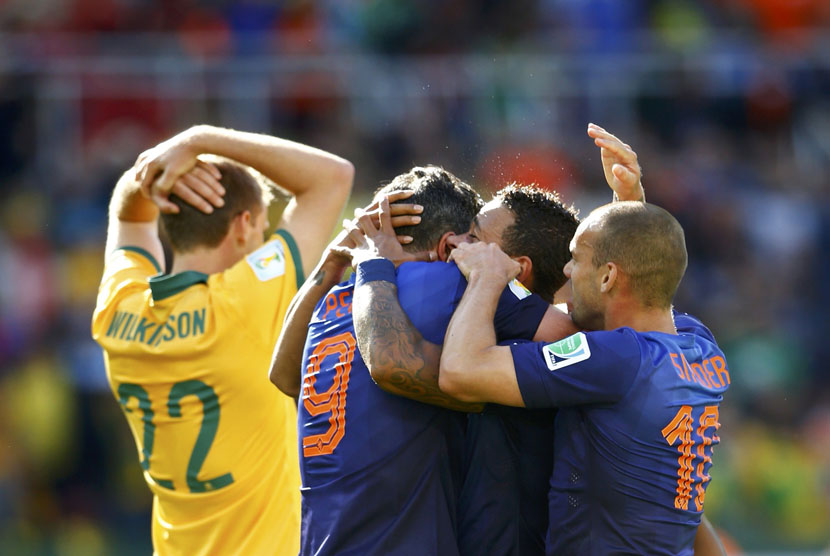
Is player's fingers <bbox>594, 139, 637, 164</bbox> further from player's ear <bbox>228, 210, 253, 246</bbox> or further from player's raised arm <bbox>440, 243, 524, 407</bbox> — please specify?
player's ear <bbox>228, 210, 253, 246</bbox>

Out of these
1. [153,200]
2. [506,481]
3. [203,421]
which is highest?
[153,200]

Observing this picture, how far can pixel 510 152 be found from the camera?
12070mm

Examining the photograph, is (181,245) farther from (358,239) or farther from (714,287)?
(714,287)

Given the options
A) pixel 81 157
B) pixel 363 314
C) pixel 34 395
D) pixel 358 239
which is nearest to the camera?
pixel 363 314

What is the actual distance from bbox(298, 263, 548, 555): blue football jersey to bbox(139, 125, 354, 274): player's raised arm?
2.94ft

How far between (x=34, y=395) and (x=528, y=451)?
8.62 meters

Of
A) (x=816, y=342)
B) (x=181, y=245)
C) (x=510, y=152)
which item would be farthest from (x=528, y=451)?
(x=816, y=342)

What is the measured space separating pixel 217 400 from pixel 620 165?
6.12 ft

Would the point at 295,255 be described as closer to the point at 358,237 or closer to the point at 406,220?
the point at 358,237

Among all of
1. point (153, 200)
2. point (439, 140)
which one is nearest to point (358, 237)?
point (153, 200)

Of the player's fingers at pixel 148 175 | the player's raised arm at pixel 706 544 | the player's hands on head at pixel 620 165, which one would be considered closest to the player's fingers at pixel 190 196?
Answer: the player's fingers at pixel 148 175

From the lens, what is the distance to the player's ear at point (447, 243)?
410cm

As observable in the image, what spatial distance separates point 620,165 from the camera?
4.35 metres

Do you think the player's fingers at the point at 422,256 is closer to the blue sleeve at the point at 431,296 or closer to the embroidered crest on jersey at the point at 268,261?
the blue sleeve at the point at 431,296
